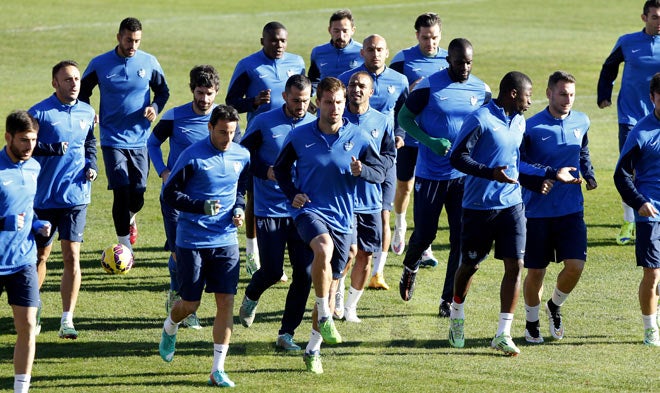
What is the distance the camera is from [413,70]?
14.6m

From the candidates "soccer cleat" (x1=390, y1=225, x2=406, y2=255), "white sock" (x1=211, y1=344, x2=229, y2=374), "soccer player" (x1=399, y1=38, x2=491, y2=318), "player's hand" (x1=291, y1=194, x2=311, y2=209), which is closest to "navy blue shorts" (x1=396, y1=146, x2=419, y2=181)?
"soccer cleat" (x1=390, y1=225, x2=406, y2=255)

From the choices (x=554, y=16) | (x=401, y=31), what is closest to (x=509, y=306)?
(x=401, y=31)

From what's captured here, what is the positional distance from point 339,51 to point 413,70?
0.98m

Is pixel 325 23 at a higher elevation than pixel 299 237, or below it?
below

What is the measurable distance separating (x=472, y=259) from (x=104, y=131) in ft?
17.1

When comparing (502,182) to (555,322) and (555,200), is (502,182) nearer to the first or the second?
(555,200)

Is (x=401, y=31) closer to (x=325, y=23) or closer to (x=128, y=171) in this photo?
(x=325, y=23)

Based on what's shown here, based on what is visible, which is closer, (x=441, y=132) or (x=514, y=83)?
(x=514, y=83)

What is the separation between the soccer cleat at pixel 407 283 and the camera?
1331cm

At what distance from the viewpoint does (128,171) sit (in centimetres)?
1492

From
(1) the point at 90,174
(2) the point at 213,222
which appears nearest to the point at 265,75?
(1) the point at 90,174

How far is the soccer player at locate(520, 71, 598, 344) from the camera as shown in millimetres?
11750

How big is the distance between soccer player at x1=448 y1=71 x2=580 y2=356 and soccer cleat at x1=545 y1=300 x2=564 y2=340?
627 millimetres

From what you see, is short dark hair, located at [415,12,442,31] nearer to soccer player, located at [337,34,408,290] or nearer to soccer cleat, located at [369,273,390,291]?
soccer player, located at [337,34,408,290]
